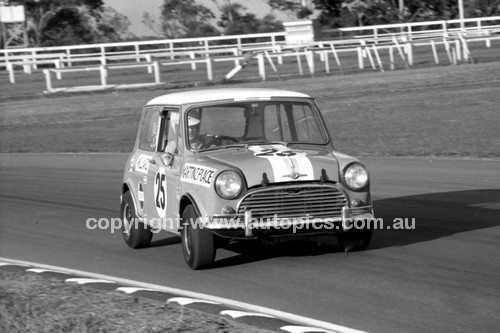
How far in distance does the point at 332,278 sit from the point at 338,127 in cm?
1405

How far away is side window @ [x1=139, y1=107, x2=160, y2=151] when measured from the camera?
945 centimetres

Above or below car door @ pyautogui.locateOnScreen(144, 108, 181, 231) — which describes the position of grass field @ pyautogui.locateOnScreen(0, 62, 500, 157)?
below

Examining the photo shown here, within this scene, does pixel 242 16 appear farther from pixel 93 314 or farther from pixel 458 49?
pixel 93 314

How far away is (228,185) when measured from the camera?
26.2 ft

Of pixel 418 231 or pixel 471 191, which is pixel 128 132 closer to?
pixel 471 191

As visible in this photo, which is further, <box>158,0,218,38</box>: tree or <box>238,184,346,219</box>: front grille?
<box>158,0,218,38</box>: tree

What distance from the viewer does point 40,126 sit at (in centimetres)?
2612

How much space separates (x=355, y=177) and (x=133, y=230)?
98.9 inches

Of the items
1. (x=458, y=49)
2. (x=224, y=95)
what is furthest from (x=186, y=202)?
(x=458, y=49)

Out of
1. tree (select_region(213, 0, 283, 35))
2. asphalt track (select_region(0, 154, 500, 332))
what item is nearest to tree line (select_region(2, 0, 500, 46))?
tree (select_region(213, 0, 283, 35))

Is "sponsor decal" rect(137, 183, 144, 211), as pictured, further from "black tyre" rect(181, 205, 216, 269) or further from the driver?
"black tyre" rect(181, 205, 216, 269)

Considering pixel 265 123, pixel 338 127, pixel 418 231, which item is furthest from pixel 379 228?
pixel 338 127

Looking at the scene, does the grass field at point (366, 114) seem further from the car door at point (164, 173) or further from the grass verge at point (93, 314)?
the grass verge at point (93, 314)

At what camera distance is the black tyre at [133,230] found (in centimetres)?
971
